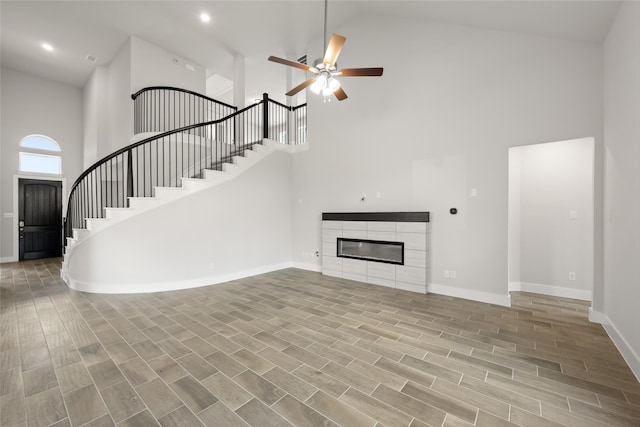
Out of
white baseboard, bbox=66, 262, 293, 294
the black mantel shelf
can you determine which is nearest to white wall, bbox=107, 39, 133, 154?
white baseboard, bbox=66, 262, 293, 294

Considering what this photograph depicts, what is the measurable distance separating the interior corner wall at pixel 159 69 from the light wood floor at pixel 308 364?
5.23 meters

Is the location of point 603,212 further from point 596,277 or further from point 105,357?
point 105,357

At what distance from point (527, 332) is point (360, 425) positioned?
2.47m

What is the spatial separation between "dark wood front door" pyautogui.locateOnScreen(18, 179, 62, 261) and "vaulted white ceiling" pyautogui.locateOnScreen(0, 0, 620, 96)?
10.9ft

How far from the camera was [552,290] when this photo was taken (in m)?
4.28

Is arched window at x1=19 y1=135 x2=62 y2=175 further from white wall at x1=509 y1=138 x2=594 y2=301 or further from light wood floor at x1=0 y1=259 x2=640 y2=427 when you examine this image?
white wall at x1=509 y1=138 x2=594 y2=301

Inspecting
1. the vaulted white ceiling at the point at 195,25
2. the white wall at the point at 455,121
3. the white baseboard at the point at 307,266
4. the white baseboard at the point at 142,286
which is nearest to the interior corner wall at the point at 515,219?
the white wall at the point at 455,121

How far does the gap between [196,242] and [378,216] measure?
3.35 metres

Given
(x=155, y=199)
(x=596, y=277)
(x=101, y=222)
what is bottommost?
(x=596, y=277)

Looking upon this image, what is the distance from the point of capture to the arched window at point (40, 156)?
24.5ft

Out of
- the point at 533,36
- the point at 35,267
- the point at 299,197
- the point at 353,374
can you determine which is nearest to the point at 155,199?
the point at 299,197

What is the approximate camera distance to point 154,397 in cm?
187

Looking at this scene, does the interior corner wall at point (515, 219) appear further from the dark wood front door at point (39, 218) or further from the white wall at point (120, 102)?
the dark wood front door at point (39, 218)

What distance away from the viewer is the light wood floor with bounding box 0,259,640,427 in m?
1.73
